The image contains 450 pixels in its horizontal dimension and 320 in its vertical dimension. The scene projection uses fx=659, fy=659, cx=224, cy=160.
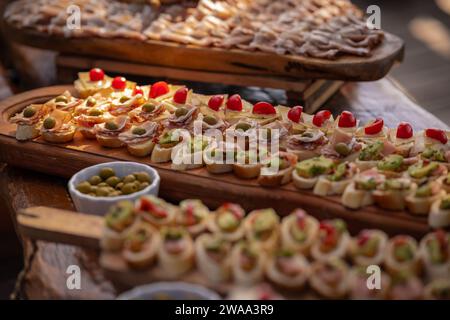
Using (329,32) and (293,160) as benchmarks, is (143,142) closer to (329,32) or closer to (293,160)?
(293,160)

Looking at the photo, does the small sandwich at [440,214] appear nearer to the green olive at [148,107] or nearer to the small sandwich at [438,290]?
the small sandwich at [438,290]

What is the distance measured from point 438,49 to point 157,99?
5.59m

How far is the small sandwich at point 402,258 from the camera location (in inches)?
86.2

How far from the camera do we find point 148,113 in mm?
3545

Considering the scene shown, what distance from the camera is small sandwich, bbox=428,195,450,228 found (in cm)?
254

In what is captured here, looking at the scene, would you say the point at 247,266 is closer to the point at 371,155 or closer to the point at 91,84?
the point at 371,155

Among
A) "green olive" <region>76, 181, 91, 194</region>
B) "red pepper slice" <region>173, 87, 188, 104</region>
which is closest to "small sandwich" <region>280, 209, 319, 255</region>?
"green olive" <region>76, 181, 91, 194</region>

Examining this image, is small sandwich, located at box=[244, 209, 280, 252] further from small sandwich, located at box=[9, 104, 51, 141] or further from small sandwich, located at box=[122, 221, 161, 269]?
small sandwich, located at box=[9, 104, 51, 141]

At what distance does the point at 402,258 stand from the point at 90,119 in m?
1.92

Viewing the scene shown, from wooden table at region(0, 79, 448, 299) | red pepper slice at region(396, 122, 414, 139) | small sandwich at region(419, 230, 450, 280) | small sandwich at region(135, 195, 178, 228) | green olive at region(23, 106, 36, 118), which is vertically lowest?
wooden table at region(0, 79, 448, 299)

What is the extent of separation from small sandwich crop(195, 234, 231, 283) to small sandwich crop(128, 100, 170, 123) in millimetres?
1378
